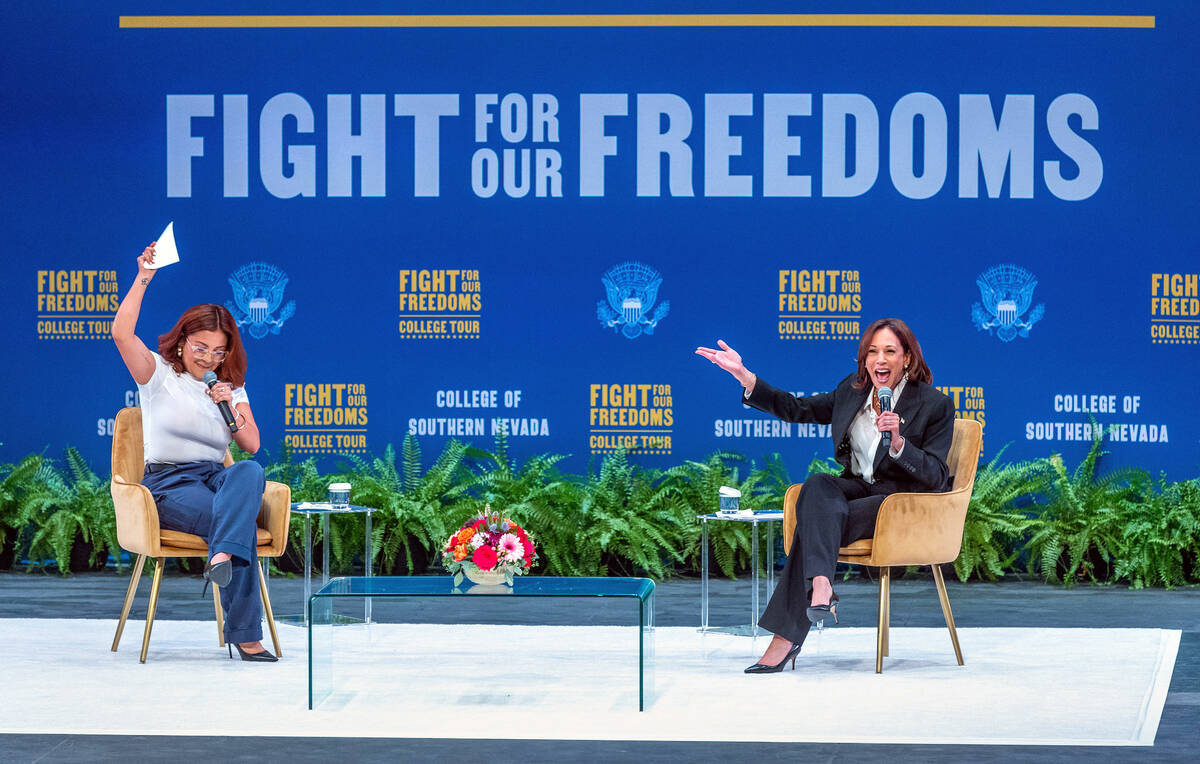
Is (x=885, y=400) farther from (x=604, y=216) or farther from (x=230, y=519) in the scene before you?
(x=604, y=216)

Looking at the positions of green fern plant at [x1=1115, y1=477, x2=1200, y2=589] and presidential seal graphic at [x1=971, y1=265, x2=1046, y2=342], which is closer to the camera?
green fern plant at [x1=1115, y1=477, x2=1200, y2=589]

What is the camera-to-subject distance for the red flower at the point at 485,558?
4137mm

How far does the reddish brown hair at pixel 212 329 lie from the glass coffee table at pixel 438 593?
3.60ft

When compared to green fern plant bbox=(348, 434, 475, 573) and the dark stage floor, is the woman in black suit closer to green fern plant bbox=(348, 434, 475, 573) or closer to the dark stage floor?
the dark stage floor

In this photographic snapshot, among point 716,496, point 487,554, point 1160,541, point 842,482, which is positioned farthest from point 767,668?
point 1160,541

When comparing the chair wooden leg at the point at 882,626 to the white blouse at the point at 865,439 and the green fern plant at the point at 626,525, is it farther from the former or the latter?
the green fern plant at the point at 626,525

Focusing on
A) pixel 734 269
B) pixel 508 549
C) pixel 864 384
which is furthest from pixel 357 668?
pixel 734 269

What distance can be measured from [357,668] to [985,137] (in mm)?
4390

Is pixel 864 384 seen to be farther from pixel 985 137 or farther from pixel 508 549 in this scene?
pixel 985 137

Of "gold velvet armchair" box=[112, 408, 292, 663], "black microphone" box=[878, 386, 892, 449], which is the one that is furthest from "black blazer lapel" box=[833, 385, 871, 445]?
"gold velvet armchair" box=[112, 408, 292, 663]

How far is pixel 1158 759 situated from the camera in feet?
10.6

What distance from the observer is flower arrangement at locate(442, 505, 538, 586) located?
4.14m

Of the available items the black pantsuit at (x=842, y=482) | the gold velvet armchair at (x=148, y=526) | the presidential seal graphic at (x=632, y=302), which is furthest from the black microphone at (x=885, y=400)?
the presidential seal graphic at (x=632, y=302)

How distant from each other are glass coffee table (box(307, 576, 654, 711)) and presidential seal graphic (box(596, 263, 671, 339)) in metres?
3.15
